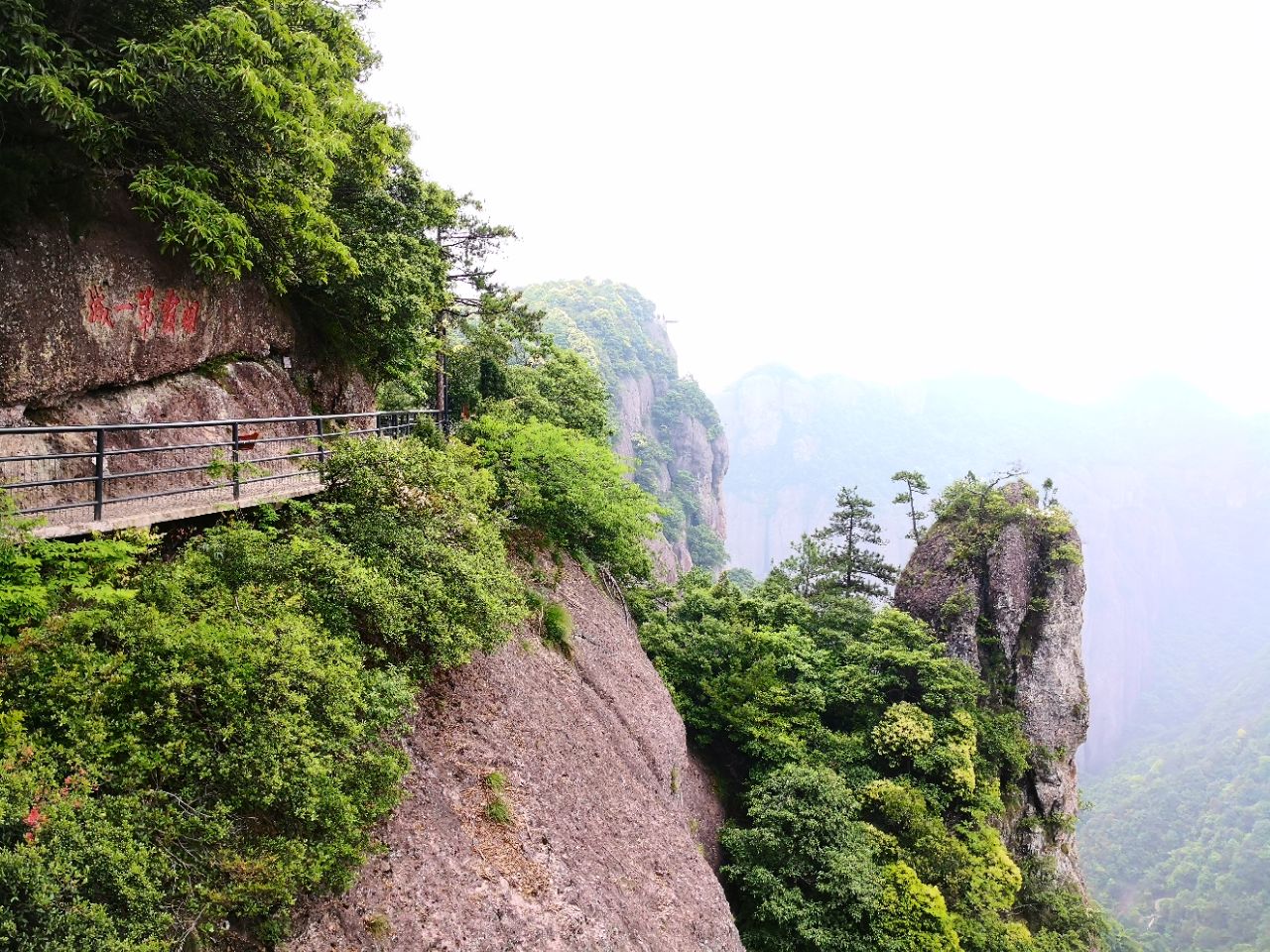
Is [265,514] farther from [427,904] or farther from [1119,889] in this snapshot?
[1119,889]

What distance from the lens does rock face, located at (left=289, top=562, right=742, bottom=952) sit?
511 centimetres

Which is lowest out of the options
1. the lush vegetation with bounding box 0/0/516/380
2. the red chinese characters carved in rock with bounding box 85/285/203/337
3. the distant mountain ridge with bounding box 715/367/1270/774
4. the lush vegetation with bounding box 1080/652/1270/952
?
the lush vegetation with bounding box 1080/652/1270/952

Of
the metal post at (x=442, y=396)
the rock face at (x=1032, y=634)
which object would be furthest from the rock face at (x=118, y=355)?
the rock face at (x=1032, y=634)

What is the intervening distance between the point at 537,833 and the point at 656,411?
244 feet

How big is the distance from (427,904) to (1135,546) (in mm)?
230927

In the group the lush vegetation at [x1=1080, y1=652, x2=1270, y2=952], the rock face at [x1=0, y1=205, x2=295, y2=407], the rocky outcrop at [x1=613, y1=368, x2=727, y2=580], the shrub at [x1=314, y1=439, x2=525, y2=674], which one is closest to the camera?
the shrub at [x1=314, y1=439, x2=525, y2=674]

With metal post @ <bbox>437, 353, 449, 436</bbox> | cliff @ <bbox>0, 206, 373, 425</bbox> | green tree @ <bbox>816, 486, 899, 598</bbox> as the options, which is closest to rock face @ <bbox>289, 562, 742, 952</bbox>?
cliff @ <bbox>0, 206, 373, 425</bbox>

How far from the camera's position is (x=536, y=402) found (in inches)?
657

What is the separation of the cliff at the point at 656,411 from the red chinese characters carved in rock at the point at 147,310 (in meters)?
44.9

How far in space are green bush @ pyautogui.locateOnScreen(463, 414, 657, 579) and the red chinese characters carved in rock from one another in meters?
4.85

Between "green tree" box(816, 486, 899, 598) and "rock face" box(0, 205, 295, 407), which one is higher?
"rock face" box(0, 205, 295, 407)

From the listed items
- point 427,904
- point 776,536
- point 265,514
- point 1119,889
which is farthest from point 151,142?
point 776,536

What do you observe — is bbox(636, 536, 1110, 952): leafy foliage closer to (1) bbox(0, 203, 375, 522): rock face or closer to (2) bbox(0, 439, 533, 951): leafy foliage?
(2) bbox(0, 439, 533, 951): leafy foliage

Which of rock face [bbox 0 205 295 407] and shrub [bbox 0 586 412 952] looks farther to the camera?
rock face [bbox 0 205 295 407]
